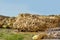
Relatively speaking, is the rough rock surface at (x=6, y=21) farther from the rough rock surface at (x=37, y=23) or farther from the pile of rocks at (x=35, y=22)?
the rough rock surface at (x=37, y=23)

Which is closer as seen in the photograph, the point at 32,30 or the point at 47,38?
the point at 47,38

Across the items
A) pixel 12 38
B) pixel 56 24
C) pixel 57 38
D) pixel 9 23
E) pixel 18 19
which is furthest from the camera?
pixel 9 23

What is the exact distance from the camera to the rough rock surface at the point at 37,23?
13883 mm

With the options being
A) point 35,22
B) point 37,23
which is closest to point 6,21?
point 35,22

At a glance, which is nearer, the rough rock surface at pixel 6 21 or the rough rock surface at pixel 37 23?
the rough rock surface at pixel 37 23

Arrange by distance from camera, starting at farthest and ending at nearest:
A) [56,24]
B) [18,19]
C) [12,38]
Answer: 1. [18,19]
2. [56,24]
3. [12,38]

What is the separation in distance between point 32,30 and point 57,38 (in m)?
6.22

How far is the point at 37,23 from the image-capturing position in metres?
13.9

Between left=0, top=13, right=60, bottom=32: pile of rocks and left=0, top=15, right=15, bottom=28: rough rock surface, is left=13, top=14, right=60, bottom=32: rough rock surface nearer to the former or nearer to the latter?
left=0, top=13, right=60, bottom=32: pile of rocks

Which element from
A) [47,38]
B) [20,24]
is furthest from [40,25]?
[47,38]

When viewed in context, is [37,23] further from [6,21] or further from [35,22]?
[6,21]

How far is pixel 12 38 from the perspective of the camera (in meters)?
6.18

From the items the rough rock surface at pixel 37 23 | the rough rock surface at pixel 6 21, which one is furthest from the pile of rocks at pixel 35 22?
the rough rock surface at pixel 6 21

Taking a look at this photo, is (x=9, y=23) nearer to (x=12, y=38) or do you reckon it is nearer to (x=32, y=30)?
(x=32, y=30)
